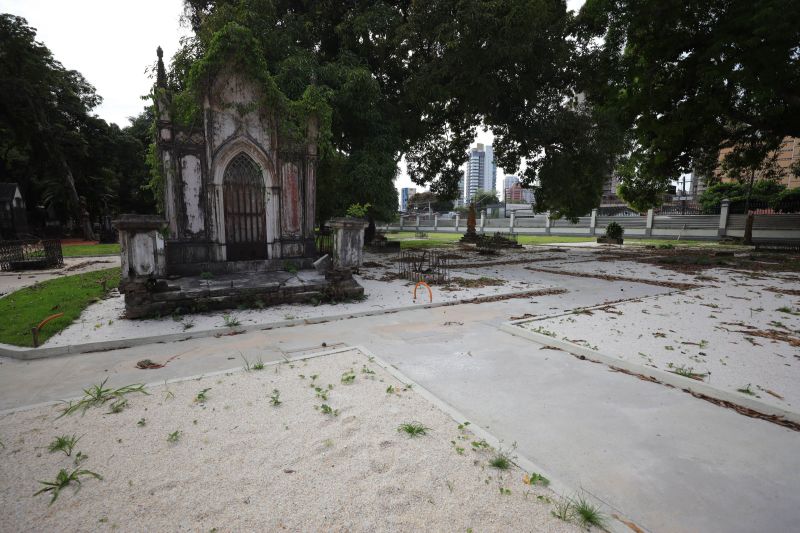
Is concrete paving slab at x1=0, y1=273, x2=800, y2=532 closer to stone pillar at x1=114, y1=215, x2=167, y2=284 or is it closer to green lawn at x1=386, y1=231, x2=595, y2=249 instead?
stone pillar at x1=114, y1=215, x2=167, y2=284

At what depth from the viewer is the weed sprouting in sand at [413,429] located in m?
3.19

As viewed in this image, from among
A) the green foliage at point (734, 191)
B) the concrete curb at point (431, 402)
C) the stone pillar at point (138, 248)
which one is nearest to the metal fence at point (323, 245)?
the stone pillar at point (138, 248)

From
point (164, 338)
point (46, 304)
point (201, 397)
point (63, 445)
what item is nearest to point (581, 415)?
point (201, 397)

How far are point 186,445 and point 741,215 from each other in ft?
128

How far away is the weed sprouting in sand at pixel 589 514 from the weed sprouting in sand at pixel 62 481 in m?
3.31

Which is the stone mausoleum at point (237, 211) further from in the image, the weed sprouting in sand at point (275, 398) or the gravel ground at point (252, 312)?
the weed sprouting in sand at point (275, 398)

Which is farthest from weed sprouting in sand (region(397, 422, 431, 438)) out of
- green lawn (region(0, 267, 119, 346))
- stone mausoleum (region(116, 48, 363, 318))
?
green lawn (region(0, 267, 119, 346))

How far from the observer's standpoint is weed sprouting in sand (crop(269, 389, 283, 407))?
3744 mm

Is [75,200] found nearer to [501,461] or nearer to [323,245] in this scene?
[323,245]

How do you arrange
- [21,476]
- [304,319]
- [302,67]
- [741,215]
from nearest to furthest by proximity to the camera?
[21,476] → [304,319] → [302,67] → [741,215]

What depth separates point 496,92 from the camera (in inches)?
624

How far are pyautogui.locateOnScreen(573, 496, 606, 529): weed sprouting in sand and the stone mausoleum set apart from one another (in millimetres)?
6500

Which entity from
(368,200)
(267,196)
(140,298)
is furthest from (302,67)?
(140,298)

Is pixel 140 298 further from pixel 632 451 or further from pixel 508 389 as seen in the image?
pixel 632 451
